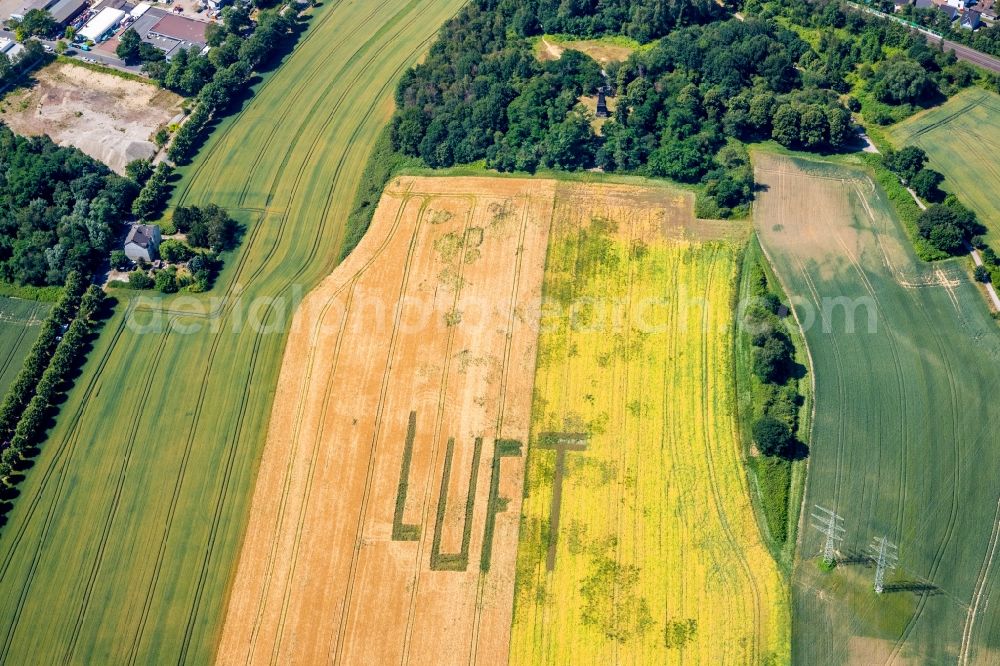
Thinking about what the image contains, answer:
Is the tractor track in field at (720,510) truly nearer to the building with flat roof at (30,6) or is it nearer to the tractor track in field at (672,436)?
the tractor track in field at (672,436)

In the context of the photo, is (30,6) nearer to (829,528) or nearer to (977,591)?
(829,528)

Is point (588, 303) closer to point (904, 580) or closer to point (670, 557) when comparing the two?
point (670, 557)

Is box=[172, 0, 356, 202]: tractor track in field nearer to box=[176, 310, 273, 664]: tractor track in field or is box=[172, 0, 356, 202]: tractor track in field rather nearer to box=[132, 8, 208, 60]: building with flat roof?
box=[132, 8, 208, 60]: building with flat roof

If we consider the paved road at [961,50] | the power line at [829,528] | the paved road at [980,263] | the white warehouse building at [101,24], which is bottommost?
the power line at [829,528]

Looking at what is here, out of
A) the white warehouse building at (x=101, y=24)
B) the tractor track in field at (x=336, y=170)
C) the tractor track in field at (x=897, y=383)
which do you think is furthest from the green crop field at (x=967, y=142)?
the white warehouse building at (x=101, y=24)

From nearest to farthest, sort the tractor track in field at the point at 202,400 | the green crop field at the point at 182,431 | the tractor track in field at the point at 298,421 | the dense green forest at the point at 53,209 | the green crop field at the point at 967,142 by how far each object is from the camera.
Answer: the tractor track in field at the point at 298,421 < the tractor track in field at the point at 202,400 < the green crop field at the point at 182,431 < the dense green forest at the point at 53,209 < the green crop field at the point at 967,142

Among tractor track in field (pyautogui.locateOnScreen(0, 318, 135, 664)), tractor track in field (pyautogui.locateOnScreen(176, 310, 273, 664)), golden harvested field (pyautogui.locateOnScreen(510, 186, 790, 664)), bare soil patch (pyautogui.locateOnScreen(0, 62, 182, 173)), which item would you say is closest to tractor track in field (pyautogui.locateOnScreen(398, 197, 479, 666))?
golden harvested field (pyautogui.locateOnScreen(510, 186, 790, 664))

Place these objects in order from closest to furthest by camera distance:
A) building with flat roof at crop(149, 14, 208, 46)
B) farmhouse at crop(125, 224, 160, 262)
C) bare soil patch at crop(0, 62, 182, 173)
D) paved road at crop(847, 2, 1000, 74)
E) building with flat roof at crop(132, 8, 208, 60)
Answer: farmhouse at crop(125, 224, 160, 262)
bare soil patch at crop(0, 62, 182, 173)
paved road at crop(847, 2, 1000, 74)
building with flat roof at crop(132, 8, 208, 60)
building with flat roof at crop(149, 14, 208, 46)
